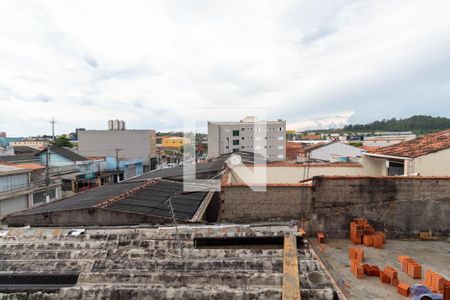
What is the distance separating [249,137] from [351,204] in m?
41.5

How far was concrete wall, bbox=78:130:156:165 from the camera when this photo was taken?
4488 cm

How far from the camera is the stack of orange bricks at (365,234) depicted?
675 cm

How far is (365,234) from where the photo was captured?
7.08m

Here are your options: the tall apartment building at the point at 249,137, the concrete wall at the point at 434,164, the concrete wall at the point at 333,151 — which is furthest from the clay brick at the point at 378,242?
the tall apartment building at the point at 249,137

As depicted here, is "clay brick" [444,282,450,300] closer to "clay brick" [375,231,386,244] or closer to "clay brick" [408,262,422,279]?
"clay brick" [408,262,422,279]

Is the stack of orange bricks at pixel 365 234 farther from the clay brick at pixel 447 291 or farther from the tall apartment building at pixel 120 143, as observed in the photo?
the tall apartment building at pixel 120 143

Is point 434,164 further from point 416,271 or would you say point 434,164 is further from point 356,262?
point 356,262

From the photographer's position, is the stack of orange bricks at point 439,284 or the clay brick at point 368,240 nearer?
the stack of orange bricks at point 439,284

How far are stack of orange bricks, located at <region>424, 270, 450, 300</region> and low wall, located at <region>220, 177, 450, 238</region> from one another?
8.95 feet

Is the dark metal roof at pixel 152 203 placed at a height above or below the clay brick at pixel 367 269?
above

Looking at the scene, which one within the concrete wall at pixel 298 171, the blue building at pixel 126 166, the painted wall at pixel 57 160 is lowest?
the blue building at pixel 126 166

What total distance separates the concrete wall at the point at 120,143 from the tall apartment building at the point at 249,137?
1012 centimetres

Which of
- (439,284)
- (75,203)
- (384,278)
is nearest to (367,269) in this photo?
(384,278)

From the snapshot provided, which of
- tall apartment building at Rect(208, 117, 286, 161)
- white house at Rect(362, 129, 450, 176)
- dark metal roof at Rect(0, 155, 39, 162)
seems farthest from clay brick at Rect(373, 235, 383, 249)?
tall apartment building at Rect(208, 117, 286, 161)
